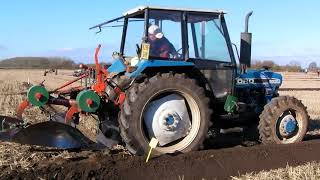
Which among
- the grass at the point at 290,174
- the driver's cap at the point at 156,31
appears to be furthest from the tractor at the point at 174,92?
the grass at the point at 290,174

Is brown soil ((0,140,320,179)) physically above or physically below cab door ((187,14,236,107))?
below

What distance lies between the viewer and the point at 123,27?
7883 millimetres

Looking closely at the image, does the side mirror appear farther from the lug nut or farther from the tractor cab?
the lug nut

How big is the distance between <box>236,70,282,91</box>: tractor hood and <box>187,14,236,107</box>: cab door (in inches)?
21.5

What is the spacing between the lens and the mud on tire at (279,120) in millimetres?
7496

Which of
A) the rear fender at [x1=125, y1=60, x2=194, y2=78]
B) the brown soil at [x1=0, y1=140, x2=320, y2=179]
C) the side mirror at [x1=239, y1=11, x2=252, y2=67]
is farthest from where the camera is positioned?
the side mirror at [x1=239, y1=11, x2=252, y2=67]

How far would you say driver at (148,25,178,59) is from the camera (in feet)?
22.3


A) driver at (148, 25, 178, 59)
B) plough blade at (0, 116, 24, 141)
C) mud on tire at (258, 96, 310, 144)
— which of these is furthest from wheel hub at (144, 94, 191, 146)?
plough blade at (0, 116, 24, 141)

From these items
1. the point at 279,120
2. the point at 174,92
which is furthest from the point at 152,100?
the point at 279,120

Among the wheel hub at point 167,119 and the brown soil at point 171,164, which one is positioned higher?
the wheel hub at point 167,119

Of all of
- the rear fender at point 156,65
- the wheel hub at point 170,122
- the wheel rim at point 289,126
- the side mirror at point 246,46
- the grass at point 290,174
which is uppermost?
the side mirror at point 246,46

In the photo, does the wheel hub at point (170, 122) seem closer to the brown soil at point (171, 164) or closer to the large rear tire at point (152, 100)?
the large rear tire at point (152, 100)

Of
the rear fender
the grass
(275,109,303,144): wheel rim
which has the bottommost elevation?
the grass

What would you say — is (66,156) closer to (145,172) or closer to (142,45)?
(145,172)
